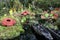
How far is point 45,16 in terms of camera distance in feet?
13.9

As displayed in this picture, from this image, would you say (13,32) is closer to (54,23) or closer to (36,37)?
(36,37)

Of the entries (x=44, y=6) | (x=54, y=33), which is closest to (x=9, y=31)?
(x=54, y=33)

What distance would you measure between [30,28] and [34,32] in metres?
0.12

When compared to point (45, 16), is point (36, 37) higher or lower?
lower

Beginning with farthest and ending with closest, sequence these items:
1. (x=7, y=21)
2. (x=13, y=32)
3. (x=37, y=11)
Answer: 1. (x=37, y=11)
2. (x=7, y=21)
3. (x=13, y=32)

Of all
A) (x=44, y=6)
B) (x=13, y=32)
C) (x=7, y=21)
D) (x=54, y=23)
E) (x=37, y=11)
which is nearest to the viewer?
(x=13, y=32)

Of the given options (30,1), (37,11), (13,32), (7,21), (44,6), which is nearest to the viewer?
(13,32)

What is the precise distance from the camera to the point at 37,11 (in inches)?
179

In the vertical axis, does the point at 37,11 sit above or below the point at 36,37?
above

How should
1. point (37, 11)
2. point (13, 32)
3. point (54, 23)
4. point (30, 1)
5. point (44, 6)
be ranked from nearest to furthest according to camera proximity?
1. point (13, 32)
2. point (54, 23)
3. point (37, 11)
4. point (44, 6)
5. point (30, 1)

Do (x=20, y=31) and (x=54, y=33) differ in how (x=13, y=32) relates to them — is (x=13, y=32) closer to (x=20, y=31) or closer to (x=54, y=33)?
(x=20, y=31)

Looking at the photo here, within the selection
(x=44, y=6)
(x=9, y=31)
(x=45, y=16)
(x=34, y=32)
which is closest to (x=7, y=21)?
(x=9, y=31)

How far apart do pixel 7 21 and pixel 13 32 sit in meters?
0.34

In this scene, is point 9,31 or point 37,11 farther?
point 37,11
